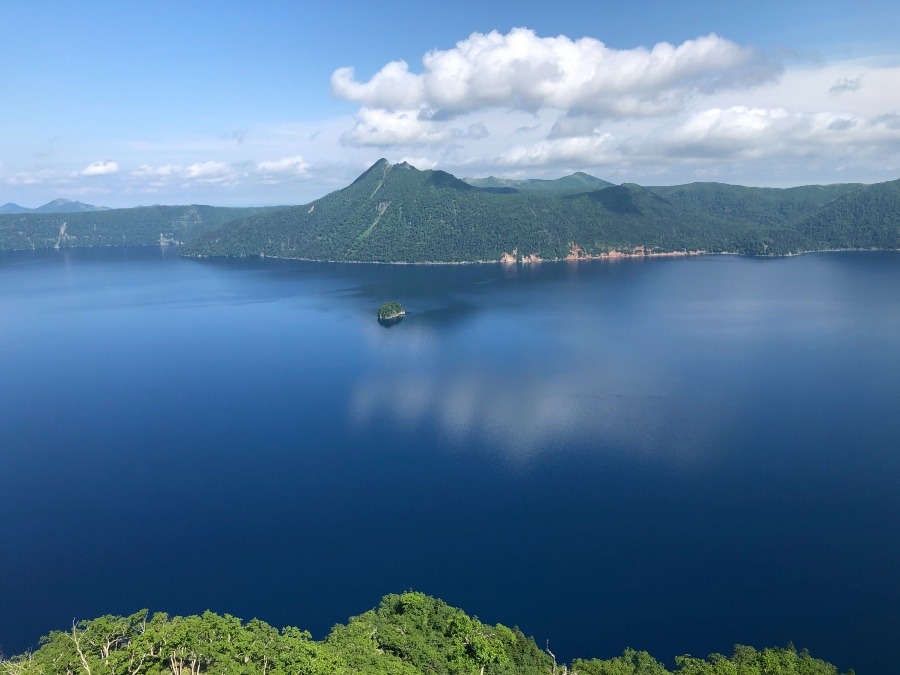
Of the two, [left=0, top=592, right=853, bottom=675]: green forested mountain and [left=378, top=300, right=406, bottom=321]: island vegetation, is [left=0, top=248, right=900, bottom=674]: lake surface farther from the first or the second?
[left=378, top=300, right=406, bottom=321]: island vegetation

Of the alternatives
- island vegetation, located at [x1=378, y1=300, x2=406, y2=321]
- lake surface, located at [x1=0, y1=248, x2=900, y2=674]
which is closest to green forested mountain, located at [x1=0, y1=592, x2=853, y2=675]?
lake surface, located at [x1=0, y1=248, x2=900, y2=674]

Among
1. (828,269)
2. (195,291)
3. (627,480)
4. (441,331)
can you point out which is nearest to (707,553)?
(627,480)

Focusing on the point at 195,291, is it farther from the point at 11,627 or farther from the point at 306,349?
the point at 11,627

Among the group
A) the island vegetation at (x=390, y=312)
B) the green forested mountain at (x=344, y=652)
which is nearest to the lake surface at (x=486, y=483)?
the green forested mountain at (x=344, y=652)

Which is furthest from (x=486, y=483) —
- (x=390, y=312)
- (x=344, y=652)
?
(x=390, y=312)

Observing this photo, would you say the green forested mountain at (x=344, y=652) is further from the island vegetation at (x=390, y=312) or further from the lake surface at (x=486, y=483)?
the island vegetation at (x=390, y=312)

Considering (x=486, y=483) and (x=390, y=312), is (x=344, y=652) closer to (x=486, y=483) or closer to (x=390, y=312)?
(x=486, y=483)
